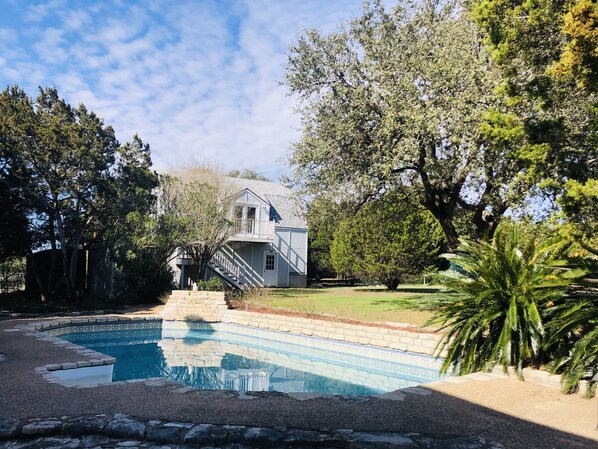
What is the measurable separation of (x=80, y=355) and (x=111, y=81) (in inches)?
346

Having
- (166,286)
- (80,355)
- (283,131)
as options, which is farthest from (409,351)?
(166,286)

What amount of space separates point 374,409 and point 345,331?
7.28 metres

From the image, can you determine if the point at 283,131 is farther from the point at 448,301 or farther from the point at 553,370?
the point at 553,370

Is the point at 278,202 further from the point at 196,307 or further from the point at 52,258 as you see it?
the point at 52,258

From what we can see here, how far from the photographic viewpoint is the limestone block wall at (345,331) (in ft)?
34.2

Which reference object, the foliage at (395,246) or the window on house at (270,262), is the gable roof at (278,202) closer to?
the window on house at (270,262)

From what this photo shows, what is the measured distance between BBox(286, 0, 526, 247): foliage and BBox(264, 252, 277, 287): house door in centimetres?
1347

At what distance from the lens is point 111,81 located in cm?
1361

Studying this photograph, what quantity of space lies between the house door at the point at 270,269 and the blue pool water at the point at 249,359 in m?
12.4

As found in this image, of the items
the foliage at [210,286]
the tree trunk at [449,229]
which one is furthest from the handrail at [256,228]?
the tree trunk at [449,229]

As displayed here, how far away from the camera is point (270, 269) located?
28.5 m

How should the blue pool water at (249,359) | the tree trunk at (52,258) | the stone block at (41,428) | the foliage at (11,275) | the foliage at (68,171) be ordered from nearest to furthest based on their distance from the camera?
the stone block at (41,428) → the blue pool water at (249,359) → the foliage at (68,171) → the tree trunk at (52,258) → the foliage at (11,275)

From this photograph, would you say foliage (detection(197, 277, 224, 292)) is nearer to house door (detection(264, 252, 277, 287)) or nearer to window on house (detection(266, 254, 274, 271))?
house door (detection(264, 252, 277, 287))

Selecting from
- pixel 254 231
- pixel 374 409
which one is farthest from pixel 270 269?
pixel 374 409
